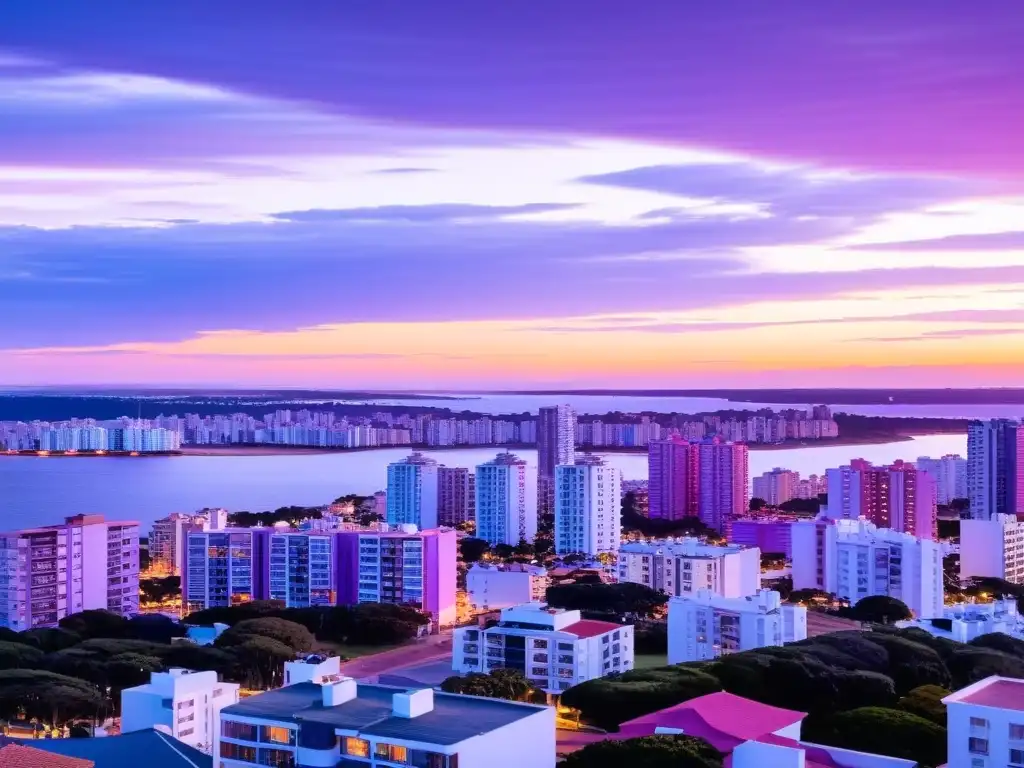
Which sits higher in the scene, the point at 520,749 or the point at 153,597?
the point at 520,749

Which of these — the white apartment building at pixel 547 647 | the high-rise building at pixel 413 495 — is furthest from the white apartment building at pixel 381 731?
the high-rise building at pixel 413 495

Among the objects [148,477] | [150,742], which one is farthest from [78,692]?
[148,477]

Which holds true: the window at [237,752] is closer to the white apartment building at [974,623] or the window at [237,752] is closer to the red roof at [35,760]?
the red roof at [35,760]

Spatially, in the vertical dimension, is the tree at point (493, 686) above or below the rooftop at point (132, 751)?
below

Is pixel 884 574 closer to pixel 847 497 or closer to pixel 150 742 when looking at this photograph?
pixel 847 497

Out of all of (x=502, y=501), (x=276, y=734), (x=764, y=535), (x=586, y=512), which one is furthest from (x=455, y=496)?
(x=276, y=734)

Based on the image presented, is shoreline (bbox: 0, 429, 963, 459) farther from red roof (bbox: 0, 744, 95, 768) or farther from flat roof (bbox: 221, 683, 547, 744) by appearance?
red roof (bbox: 0, 744, 95, 768)

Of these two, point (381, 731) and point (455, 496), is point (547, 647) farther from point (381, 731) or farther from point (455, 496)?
point (455, 496)
